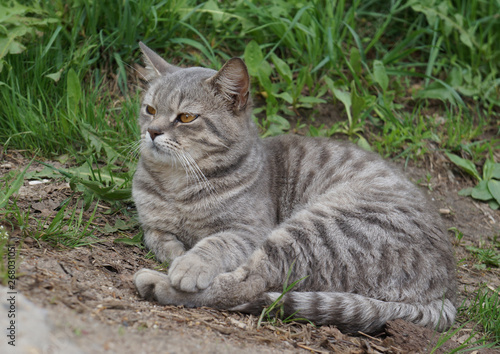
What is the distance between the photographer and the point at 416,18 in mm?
6031

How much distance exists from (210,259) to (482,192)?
310 cm

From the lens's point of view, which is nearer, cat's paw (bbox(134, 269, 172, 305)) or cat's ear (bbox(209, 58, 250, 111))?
cat's paw (bbox(134, 269, 172, 305))

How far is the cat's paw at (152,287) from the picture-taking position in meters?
2.90

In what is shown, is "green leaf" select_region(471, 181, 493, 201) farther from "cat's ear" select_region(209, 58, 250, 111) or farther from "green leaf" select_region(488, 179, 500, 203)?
"cat's ear" select_region(209, 58, 250, 111)

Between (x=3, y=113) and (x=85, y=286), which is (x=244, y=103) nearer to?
(x=85, y=286)

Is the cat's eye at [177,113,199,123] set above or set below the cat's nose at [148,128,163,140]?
above

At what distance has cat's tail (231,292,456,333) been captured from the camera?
9.57 feet

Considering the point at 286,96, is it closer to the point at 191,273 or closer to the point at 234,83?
the point at 234,83

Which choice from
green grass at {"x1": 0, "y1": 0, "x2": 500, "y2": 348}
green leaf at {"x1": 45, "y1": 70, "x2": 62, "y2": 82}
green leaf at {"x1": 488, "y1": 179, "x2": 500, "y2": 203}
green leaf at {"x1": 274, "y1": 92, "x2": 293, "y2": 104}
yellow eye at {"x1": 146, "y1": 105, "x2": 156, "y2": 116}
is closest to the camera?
yellow eye at {"x1": 146, "y1": 105, "x2": 156, "y2": 116}

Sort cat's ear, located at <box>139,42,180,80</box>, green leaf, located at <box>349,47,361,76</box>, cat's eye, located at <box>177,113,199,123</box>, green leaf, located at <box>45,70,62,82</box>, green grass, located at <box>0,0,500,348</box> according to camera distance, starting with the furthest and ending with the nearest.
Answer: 1. green leaf, located at <box>349,47,361,76</box>
2. green leaf, located at <box>45,70,62,82</box>
3. green grass, located at <box>0,0,500,348</box>
4. cat's ear, located at <box>139,42,180,80</box>
5. cat's eye, located at <box>177,113,199,123</box>

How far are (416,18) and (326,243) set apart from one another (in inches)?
151

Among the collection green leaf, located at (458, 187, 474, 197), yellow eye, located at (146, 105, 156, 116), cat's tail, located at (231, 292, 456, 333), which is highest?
yellow eye, located at (146, 105, 156, 116)

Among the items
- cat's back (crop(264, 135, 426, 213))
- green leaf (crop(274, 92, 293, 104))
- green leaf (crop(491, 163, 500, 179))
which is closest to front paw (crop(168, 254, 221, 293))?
cat's back (crop(264, 135, 426, 213))

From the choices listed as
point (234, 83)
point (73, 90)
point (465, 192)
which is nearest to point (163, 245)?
point (234, 83)
